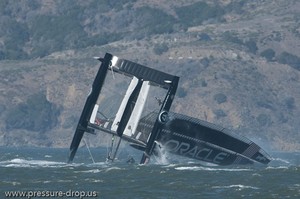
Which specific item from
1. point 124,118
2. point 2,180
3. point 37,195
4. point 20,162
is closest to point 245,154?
point 124,118

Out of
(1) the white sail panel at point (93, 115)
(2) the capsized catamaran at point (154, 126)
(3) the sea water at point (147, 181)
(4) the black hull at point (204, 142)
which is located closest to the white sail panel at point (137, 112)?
(2) the capsized catamaran at point (154, 126)

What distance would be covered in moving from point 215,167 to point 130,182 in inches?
833

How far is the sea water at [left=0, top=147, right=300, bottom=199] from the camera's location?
84812 mm

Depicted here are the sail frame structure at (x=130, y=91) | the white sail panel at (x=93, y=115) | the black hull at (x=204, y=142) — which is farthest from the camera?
the black hull at (x=204, y=142)

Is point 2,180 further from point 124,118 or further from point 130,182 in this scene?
point 124,118

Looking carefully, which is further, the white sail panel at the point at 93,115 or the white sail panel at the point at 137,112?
the white sail panel at the point at 93,115

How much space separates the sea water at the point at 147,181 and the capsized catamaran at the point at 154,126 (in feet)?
5.02

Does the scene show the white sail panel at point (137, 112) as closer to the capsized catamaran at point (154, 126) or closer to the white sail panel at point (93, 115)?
the capsized catamaran at point (154, 126)

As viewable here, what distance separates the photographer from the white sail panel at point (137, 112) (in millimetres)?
113188

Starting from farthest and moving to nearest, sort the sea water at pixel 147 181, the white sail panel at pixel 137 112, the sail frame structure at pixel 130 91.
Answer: the white sail panel at pixel 137 112 → the sail frame structure at pixel 130 91 → the sea water at pixel 147 181

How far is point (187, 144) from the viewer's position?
11500cm

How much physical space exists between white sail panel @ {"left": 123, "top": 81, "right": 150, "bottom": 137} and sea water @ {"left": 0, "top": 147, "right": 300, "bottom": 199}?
2.88 meters

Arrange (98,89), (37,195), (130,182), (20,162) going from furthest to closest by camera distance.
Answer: (20,162) < (98,89) < (130,182) < (37,195)

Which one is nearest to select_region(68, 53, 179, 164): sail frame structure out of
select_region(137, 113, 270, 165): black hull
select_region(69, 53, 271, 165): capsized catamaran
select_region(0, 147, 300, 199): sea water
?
select_region(69, 53, 271, 165): capsized catamaran
